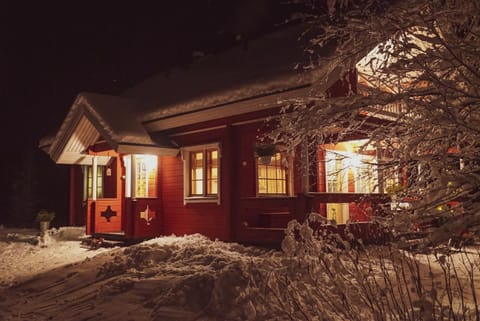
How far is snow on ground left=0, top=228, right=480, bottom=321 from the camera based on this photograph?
6469 millimetres

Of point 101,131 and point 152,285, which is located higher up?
point 101,131

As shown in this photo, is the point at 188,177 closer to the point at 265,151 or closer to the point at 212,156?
the point at 212,156

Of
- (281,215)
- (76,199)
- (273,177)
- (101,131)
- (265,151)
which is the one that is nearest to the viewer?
(265,151)

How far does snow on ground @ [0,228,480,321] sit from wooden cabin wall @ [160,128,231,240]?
844mm

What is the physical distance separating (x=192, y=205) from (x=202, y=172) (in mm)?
978

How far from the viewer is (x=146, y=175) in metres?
14.5

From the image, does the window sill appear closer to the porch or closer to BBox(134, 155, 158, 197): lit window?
the porch

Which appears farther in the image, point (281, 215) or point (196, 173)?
point (196, 173)

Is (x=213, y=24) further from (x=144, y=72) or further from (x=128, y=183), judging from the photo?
(x=128, y=183)

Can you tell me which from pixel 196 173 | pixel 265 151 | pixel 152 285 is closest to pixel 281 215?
pixel 265 151

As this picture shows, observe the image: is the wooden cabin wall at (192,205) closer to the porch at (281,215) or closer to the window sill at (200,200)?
the window sill at (200,200)

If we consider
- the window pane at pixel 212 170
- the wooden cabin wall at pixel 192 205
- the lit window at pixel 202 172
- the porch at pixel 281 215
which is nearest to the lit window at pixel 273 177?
the porch at pixel 281 215

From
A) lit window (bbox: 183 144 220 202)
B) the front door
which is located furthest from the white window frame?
the front door

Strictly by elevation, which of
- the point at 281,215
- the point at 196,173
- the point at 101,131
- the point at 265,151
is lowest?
the point at 281,215
